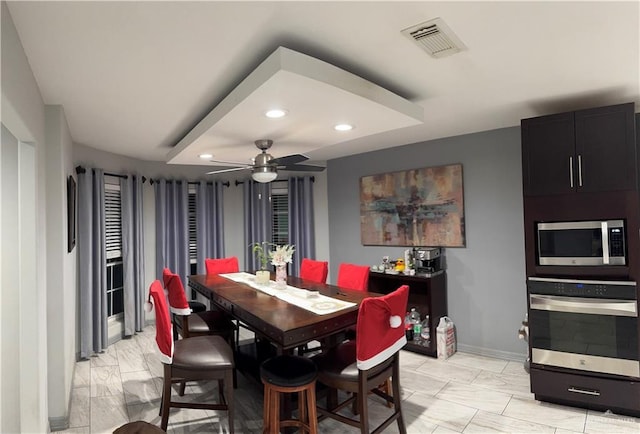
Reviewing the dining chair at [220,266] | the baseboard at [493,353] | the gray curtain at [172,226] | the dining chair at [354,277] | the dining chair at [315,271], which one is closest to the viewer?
the dining chair at [354,277]

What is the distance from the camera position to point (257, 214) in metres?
5.48

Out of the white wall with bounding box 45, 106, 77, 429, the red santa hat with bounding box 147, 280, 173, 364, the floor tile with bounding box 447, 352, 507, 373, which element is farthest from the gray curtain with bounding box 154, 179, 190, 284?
the floor tile with bounding box 447, 352, 507, 373

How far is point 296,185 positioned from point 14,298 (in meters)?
3.66

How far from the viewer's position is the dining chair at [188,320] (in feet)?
10.1

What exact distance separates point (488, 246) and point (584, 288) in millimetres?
1198

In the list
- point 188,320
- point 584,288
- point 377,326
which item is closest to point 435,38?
point 377,326

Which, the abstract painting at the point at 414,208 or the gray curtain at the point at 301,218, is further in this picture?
the gray curtain at the point at 301,218

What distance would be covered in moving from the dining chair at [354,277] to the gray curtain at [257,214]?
2065 millimetres

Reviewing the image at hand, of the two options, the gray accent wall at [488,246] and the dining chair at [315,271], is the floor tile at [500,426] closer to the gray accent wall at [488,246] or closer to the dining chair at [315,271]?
the gray accent wall at [488,246]

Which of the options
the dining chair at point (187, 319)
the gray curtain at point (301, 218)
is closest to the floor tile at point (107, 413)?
the dining chair at point (187, 319)

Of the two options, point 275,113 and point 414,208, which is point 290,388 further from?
point 414,208

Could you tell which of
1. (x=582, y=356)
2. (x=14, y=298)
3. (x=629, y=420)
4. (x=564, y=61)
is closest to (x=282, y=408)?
(x=14, y=298)

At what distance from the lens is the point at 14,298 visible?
222 centimetres

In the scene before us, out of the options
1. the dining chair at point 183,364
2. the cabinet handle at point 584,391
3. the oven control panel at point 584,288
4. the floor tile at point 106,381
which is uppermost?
the oven control panel at point 584,288
